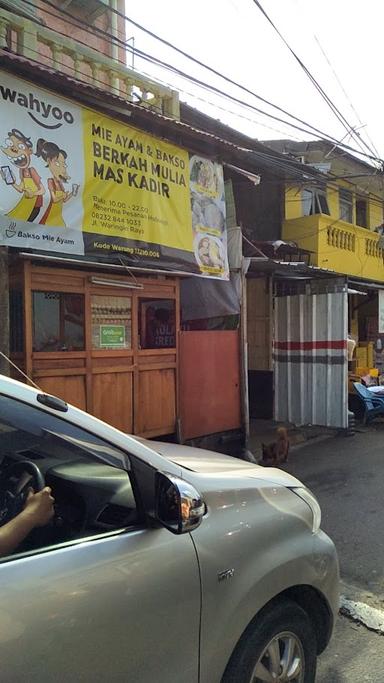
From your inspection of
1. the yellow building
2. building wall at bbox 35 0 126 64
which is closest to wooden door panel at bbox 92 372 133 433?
building wall at bbox 35 0 126 64

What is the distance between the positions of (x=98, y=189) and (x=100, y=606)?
16.3 feet

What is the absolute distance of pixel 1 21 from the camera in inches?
223

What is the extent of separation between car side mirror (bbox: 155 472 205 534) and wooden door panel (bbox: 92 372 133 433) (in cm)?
429

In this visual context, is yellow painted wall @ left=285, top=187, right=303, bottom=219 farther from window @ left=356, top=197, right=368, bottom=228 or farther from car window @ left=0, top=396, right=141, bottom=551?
car window @ left=0, top=396, right=141, bottom=551

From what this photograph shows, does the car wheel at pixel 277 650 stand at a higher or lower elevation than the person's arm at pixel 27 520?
lower

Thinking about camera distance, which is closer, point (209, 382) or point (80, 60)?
point (80, 60)

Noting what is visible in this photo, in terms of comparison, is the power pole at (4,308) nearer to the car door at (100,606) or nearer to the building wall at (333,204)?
the car door at (100,606)

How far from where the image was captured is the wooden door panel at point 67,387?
5.61 metres

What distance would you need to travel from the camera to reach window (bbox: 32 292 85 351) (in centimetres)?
577

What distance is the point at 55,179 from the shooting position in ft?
18.0

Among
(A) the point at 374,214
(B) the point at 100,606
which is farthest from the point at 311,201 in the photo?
(B) the point at 100,606

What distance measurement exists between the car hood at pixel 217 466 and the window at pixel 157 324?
12.8 feet

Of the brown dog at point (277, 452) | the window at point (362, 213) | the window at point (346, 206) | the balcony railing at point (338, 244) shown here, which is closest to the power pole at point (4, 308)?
the brown dog at point (277, 452)

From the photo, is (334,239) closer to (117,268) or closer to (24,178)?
(117,268)
